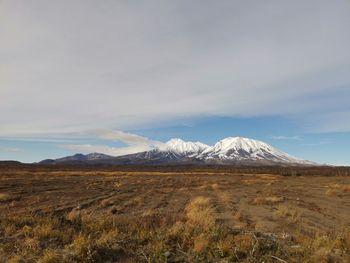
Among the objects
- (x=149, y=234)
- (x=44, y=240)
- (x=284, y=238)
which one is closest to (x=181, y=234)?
(x=149, y=234)

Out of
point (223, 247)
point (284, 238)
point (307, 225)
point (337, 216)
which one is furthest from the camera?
point (337, 216)

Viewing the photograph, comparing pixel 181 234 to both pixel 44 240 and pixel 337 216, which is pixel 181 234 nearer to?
pixel 44 240

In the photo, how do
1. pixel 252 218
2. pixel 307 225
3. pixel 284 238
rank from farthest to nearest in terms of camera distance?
pixel 252 218 < pixel 307 225 < pixel 284 238

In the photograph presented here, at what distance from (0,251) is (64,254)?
1.79 meters

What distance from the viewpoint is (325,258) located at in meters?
8.35

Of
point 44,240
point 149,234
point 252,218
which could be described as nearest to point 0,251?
point 44,240

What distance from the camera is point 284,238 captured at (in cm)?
1058

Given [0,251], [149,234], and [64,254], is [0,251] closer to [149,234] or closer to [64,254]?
[64,254]

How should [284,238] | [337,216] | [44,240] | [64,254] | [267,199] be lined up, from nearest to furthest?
1. [64,254]
2. [44,240]
3. [284,238]
4. [337,216]
5. [267,199]

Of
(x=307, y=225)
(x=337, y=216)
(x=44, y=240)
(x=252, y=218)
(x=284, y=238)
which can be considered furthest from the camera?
(x=337, y=216)

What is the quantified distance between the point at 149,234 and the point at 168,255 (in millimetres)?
1662

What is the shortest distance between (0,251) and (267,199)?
68.3ft

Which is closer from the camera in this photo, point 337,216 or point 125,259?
point 125,259

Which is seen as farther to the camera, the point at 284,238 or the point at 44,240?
the point at 284,238
